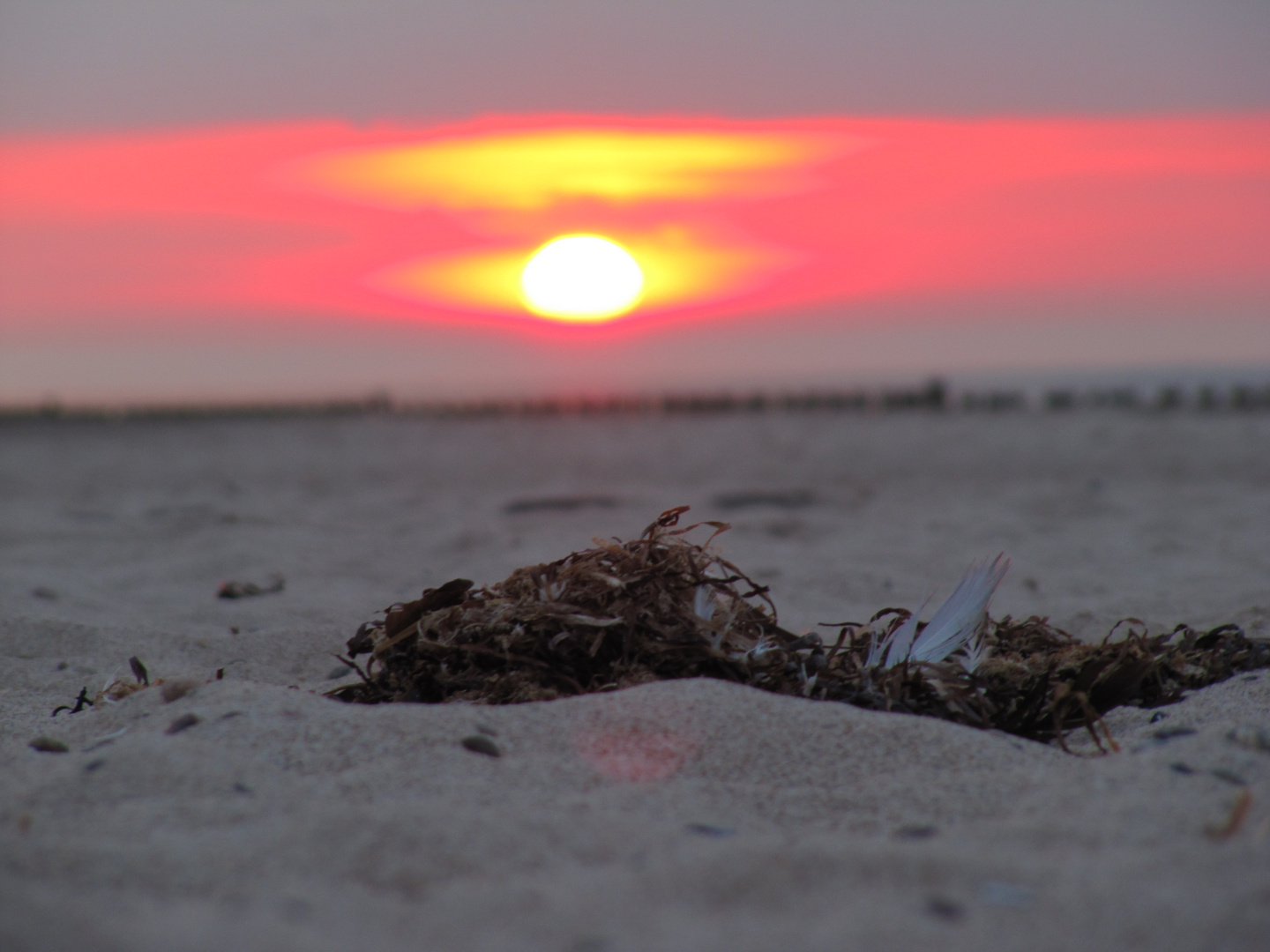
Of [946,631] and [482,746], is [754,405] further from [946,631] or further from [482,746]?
[482,746]

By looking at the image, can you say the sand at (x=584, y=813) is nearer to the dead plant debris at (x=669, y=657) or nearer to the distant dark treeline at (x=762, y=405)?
the dead plant debris at (x=669, y=657)

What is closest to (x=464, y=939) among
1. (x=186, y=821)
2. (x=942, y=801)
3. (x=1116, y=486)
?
(x=186, y=821)

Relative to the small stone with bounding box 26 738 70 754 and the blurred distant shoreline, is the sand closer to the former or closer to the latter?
the small stone with bounding box 26 738 70 754

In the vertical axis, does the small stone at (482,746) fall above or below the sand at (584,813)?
above

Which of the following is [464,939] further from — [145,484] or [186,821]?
[145,484]

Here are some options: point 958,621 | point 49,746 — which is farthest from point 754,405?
point 49,746

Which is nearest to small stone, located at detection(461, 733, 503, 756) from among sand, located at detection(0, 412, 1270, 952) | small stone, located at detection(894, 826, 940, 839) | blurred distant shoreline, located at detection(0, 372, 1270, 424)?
sand, located at detection(0, 412, 1270, 952)

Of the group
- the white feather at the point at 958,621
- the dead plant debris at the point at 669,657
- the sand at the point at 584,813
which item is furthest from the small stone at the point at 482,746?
the white feather at the point at 958,621
